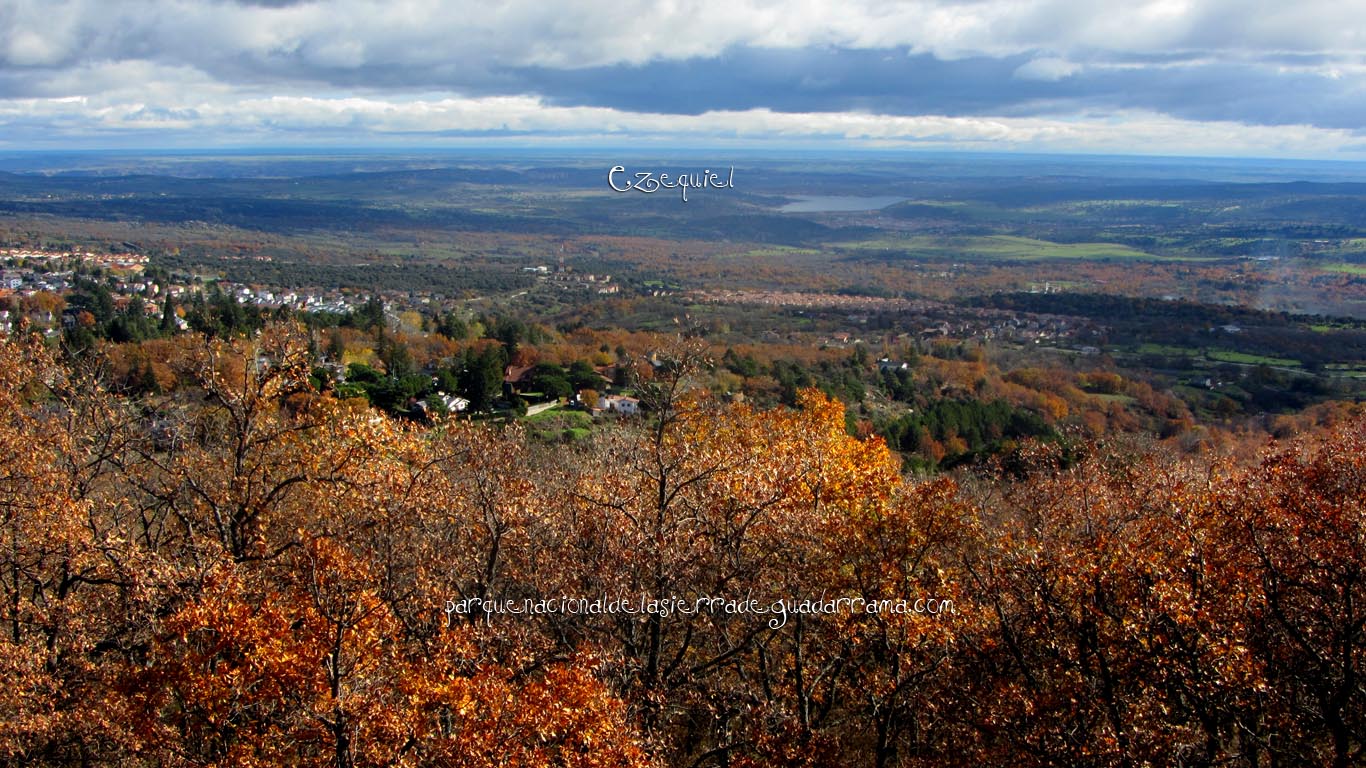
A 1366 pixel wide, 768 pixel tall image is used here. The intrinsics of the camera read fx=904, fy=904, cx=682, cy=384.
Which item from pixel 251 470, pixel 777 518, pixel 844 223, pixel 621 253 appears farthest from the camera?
pixel 844 223

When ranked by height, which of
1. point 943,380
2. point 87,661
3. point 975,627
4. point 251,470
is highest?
point 251,470

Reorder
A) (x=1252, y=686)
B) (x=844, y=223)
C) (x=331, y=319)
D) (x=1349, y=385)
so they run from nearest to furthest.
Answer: (x=1252, y=686), (x=1349, y=385), (x=331, y=319), (x=844, y=223)

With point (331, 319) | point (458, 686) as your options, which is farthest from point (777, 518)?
point (331, 319)

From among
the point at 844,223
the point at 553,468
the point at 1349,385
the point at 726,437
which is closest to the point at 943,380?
the point at 1349,385

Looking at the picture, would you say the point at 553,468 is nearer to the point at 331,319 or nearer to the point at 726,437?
the point at 726,437

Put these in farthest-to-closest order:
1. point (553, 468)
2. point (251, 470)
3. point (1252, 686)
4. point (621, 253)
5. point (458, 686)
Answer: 1. point (621, 253)
2. point (553, 468)
3. point (251, 470)
4. point (458, 686)
5. point (1252, 686)

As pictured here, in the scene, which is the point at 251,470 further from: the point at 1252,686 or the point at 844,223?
the point at 844,223

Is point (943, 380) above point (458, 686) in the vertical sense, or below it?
below

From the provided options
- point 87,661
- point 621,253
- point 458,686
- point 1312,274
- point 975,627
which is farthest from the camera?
point 621,253

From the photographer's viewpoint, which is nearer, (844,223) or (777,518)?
(777,518)
